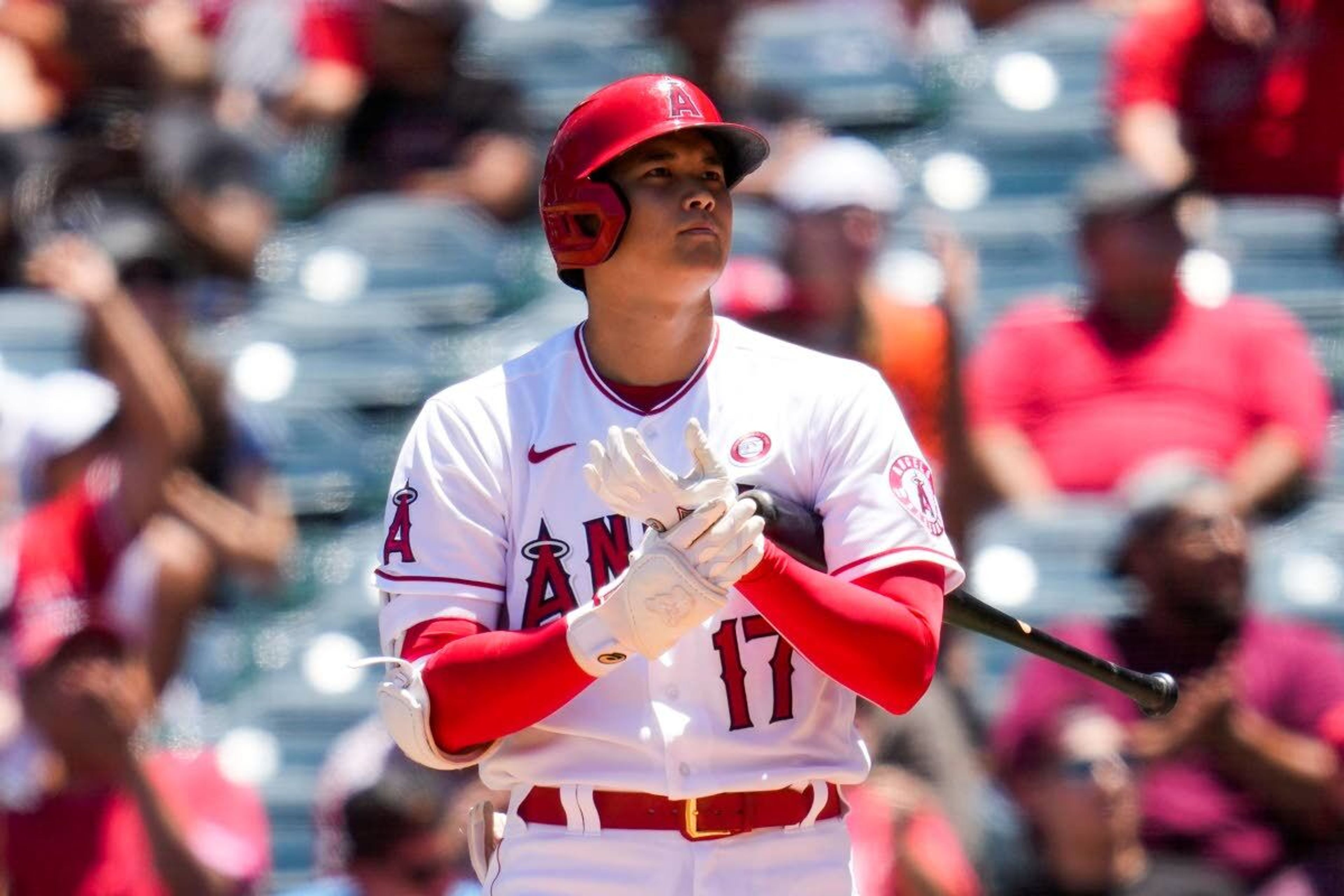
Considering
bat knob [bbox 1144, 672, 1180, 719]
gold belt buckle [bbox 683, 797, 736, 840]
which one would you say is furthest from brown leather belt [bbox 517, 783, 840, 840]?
bat knob [bbox 1144, 672, 1180, 719]

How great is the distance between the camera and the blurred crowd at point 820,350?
13.3ft

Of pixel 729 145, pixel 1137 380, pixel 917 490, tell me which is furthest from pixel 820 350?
pixel 917 490

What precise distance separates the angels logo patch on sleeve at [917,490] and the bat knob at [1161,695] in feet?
1.36

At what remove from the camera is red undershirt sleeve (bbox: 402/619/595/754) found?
7.51 feet

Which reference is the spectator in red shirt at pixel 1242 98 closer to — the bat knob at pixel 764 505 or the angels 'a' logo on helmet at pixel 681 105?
the angels 'a' logo on helmet at pixel 681 105

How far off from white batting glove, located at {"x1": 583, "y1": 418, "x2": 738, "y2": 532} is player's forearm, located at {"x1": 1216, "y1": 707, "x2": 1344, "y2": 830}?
2.16m

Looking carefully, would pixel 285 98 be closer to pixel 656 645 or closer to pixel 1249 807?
pixel 1249 807

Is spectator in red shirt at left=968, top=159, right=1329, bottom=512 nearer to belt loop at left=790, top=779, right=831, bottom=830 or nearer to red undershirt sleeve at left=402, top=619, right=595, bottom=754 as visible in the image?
belt loop at left=790, top=779, right=831, bottom=830

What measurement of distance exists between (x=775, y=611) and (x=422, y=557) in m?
0.45

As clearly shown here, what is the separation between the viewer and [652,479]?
2188 mm

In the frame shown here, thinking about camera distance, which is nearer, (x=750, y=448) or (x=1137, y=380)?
(x=750, y=448)

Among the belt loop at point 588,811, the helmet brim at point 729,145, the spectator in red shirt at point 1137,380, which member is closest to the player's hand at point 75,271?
the spectator in red shirt at point 1137,380

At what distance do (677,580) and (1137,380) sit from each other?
109 inches

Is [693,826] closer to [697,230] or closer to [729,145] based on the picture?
[697,230]
